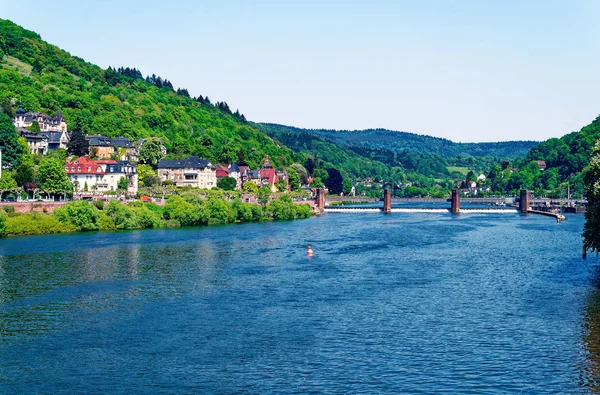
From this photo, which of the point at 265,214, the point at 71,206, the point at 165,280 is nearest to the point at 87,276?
the point at 165,280

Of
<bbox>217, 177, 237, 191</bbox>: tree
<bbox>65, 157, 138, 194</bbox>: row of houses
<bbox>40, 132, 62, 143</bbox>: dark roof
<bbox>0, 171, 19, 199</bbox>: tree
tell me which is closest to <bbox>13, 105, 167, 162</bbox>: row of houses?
<bbox>40, 132, 62, 143</bbox>: dark roof

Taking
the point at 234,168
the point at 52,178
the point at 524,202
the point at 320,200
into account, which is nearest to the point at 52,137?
the point at 52,178

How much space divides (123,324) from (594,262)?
5210 cm

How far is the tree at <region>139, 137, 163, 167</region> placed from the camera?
172 meters

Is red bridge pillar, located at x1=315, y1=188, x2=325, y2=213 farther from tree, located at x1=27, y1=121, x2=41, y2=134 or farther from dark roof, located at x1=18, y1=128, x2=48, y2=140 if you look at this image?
tree, located at x1=27, y1=121, x2=41, y2=134

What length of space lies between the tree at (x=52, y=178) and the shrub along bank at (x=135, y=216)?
8.05 meters

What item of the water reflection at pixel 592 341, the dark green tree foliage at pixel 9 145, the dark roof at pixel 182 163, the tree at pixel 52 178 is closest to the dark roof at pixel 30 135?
the dark green tree foliage at pixel 9 145

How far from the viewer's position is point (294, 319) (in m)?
48.2

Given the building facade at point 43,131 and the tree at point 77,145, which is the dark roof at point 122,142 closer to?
the building facade at point 43,131

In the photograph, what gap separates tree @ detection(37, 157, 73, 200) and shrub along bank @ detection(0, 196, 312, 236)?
8045 millimetres

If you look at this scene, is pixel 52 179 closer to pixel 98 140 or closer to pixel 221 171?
pixel 98 140

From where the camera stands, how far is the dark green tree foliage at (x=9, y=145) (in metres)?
128

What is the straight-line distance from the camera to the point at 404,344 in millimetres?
42375

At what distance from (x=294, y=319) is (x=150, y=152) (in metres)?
130
